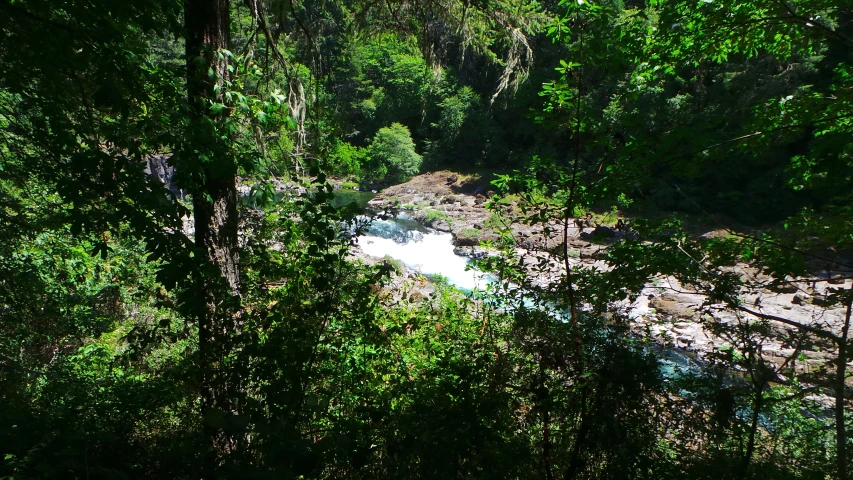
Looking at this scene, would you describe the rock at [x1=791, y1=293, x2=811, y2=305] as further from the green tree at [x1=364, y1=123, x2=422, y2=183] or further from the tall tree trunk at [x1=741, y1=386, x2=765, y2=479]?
the green tree at [x1=364, y1=123, x2=422, y2=183]

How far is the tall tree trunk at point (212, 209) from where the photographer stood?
2.70 m

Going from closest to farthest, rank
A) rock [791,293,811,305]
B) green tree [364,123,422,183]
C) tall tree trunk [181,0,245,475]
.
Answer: tall tree trunk [181,0,245,475], rock [791,293,811,305], green tree [364,123,422,183]

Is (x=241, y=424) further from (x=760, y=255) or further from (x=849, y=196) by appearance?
(x=849, y=196)

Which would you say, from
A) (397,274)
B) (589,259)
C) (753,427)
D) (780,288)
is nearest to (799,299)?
(780,288)

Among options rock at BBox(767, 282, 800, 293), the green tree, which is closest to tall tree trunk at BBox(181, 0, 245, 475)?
rock at BBox(767, 282, 800, 293)

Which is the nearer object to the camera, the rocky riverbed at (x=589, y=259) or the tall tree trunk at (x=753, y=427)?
the tall tree trunk at (x=753, y=427)

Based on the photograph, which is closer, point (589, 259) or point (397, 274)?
point (397, 274)

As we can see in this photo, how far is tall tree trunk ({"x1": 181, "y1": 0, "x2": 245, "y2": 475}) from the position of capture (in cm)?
270

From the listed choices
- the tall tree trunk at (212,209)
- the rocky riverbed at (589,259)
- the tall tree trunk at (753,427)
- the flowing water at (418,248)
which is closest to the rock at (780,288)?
the rocky riverbed at (589,259)

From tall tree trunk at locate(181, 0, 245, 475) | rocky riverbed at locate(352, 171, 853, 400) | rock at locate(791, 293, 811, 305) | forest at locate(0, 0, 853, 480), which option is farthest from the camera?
rocky riverbed at locate(352, 171, 853, 400)

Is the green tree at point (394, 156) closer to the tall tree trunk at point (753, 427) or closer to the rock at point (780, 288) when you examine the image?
the rock at point (780, 288)

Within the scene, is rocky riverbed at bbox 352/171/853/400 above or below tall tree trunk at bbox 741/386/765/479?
above

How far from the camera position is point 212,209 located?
3.46m

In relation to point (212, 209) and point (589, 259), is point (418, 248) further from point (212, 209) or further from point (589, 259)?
point (212, 209)
